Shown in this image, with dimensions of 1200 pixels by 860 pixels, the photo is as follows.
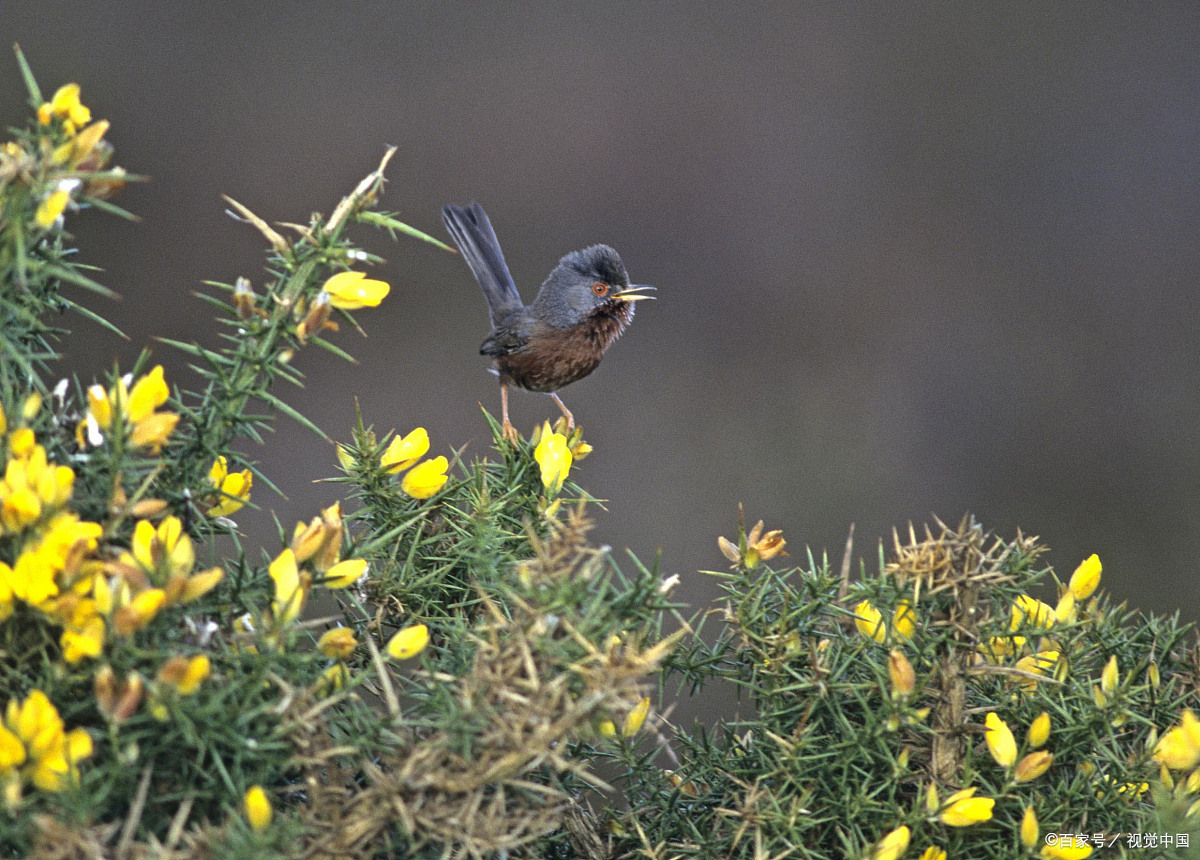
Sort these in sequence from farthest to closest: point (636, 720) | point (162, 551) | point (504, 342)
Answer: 1. point (504, 342)
2. point (636, 720)
3. point (162, 551)

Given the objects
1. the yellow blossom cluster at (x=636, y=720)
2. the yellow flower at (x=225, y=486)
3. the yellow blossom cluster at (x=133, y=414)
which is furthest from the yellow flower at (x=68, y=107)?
the yellow blossom cluster at (x=636, y=720)

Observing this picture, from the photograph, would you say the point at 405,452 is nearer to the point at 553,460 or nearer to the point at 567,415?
the point at 553,460

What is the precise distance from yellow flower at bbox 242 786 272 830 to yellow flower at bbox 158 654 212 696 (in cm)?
11

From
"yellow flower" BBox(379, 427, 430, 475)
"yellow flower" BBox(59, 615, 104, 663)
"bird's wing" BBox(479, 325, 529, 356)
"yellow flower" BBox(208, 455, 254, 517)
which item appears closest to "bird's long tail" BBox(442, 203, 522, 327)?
"bird's wing" BBox(479, 325, 529, 356)

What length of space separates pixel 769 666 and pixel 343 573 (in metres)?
0.52

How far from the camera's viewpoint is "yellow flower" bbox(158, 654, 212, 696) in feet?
3.15

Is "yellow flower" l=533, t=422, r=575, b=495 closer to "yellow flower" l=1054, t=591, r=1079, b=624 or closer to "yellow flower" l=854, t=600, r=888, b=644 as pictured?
"yellow flower" l=854, t=600, r=888, b=644

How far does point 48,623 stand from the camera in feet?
3.39

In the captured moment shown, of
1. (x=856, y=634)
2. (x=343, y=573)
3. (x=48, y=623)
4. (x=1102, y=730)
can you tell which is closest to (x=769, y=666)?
(x=856, y=634)

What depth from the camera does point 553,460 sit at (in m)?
1.56

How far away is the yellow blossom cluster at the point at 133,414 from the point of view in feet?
3.55

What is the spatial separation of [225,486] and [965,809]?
90cm

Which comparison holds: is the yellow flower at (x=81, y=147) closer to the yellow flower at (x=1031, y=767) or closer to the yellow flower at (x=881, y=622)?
the yellow flower at (x=881, y=622)

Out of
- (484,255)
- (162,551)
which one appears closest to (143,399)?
(162,551)
